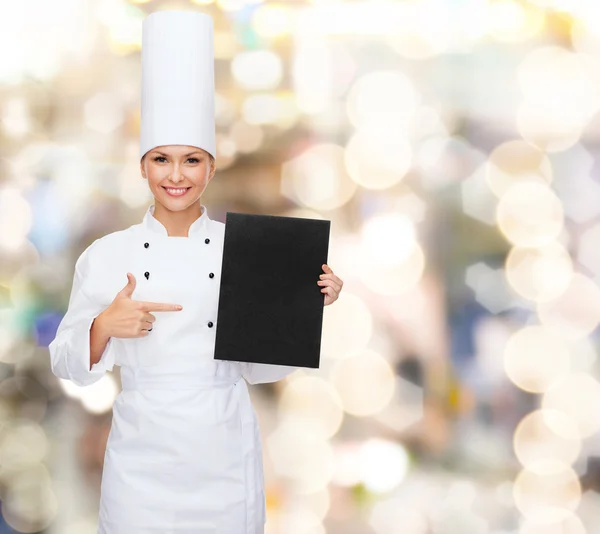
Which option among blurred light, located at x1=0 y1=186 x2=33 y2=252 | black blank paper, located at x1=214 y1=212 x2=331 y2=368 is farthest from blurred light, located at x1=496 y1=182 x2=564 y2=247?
blurred light, located at x1=0 y1=186 x2=33 y2=252

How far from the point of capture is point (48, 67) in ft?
5.77

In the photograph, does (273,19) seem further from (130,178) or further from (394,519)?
(394,519)

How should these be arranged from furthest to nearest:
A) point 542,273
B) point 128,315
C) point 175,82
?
point 542,273, point 175,82, point 128,315

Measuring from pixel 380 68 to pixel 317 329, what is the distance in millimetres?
852

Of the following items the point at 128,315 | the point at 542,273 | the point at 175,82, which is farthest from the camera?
the point at 542,273

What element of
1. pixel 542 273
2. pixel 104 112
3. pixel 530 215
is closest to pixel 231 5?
pixel 104 112

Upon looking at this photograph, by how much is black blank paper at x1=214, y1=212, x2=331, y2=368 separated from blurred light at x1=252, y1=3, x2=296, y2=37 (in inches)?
30.4

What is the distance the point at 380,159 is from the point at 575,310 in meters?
0.59

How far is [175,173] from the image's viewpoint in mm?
1166

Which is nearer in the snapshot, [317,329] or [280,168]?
[317,329]

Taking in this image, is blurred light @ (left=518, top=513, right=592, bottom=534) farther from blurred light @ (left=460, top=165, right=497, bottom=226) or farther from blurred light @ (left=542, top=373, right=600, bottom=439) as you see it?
blurred light @ (left=460, top=165, right=497, bottom=226)

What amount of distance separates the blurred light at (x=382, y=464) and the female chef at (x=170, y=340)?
568 millimetres

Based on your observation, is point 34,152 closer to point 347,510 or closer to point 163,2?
point 163,2

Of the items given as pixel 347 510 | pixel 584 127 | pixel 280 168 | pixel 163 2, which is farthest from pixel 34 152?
pixel 584 127
